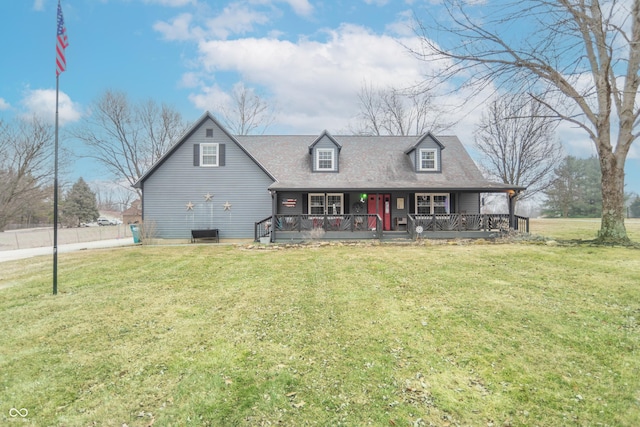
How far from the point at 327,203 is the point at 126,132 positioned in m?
25.3

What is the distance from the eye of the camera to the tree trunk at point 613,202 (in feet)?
39.2

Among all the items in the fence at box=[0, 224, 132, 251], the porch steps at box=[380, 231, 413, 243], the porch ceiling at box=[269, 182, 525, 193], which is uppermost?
the porch ceiling at box=[269, 182, 525, 193]

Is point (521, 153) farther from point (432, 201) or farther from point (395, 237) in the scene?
point (395, 237)

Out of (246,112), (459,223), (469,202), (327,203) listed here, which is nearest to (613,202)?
(459,223)

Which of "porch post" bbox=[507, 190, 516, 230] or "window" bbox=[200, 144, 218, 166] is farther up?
"window" bbox=[200, 144, 218, 166]

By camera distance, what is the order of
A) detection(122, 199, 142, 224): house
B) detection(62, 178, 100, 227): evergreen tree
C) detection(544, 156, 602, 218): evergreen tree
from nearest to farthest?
detection(544, 156, 602, 218): evergreen tree < detection(122, 199, 142, 224): house < detection(62, 178, 100, 227): evergreen tree

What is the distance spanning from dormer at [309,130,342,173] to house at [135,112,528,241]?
59mm

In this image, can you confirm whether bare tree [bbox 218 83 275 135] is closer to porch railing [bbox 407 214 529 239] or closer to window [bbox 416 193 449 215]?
window [bbox 416 193 449 215]

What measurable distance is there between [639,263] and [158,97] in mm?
37062

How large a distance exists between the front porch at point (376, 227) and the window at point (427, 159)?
3.59 meters

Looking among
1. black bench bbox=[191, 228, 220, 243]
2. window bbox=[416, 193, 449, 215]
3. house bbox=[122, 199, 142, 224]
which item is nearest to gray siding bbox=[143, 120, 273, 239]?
black bench bbox=[191, 228, 220, 243]

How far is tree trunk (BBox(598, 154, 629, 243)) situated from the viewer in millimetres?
11961

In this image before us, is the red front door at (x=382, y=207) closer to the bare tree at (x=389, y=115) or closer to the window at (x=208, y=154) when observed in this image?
the window at (x=208, y=154)

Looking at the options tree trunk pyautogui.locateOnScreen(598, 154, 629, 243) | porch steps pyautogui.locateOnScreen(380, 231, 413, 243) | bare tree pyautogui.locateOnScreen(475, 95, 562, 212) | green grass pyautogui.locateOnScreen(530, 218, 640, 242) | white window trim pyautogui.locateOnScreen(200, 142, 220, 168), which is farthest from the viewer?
bare tree pyautogui.locateOnScreen(475, 95, 562, 212)
